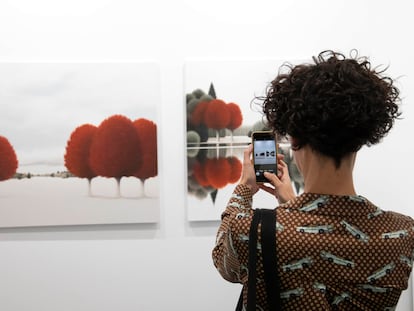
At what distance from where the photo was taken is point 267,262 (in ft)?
2.51

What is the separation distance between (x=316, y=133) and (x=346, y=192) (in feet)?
0.45

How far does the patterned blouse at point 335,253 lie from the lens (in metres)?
0.76

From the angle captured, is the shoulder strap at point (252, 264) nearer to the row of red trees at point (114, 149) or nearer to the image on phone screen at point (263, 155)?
the image on phone screen at point (263, 155)

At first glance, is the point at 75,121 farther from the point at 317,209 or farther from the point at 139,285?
the point at 317,209

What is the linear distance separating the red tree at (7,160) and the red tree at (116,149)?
29 centimetres

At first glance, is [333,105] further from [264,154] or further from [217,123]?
[217,123]

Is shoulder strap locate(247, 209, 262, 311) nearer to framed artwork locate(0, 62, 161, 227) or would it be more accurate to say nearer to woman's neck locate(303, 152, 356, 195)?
woman's neck locate(303, 152, 356, 195)

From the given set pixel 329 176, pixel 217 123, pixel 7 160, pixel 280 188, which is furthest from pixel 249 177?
pixel 7 160

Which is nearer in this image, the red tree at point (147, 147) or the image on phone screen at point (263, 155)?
the image on phone screen at point (263, 155)

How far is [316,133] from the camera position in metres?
0.76

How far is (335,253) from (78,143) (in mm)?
1169

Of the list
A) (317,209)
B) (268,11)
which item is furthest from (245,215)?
(268,11)

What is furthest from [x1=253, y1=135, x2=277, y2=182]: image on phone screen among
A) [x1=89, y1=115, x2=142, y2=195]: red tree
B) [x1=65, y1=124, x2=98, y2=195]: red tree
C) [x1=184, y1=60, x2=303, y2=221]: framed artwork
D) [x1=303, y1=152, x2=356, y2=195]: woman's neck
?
[x1=65, y1=124, x2=98, y2=195]: red tree

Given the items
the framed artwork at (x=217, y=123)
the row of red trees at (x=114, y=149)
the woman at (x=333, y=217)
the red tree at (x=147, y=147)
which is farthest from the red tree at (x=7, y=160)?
the woman at (x=333, y=217)
